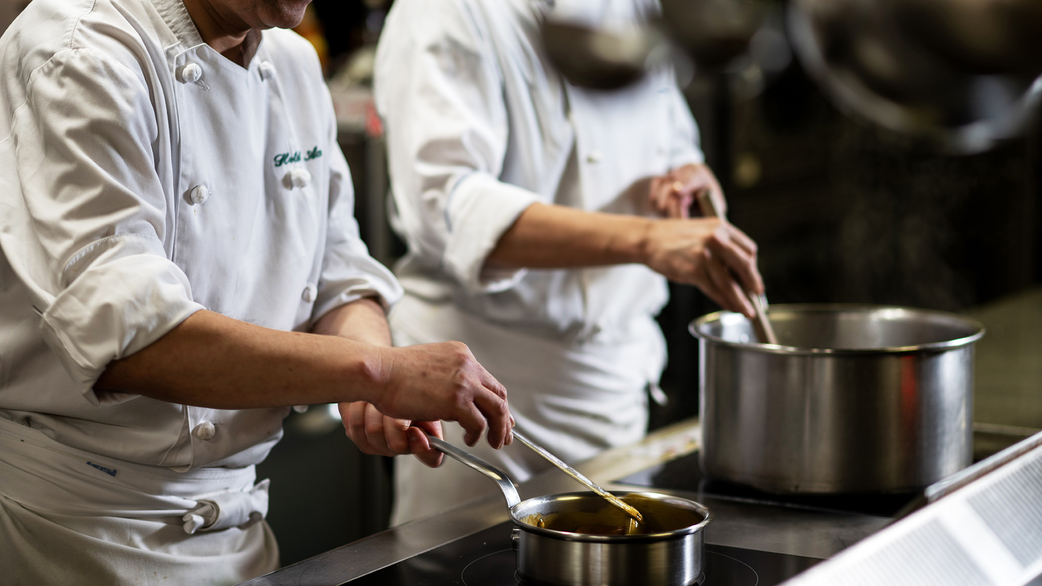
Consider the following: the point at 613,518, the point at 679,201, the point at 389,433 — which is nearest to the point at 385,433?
the point at 389,433

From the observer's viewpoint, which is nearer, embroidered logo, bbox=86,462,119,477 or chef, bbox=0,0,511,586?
chef, bbox=0,0,511,586

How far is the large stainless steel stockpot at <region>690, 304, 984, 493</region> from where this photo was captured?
1081 mm

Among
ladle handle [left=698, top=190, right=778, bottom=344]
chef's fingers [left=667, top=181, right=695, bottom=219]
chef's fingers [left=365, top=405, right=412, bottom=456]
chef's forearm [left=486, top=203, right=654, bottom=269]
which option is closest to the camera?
chef's fingers [left=365, top=405, right=412, bottom=456]

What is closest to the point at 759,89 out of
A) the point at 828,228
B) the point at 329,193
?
the point at 828,228

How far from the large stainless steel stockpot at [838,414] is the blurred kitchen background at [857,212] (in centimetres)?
167

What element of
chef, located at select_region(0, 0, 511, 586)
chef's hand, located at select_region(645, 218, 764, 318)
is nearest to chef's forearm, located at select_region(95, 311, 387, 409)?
chef, located at select_region(0, 0, 511, 586)

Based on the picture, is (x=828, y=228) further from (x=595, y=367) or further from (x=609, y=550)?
(x=609, y=550)

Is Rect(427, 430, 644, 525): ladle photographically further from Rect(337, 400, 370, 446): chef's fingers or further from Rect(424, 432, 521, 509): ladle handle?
Rect(337, 400, 370, 446): chef's fingers

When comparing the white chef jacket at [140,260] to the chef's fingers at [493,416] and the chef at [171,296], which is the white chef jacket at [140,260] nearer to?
the chef at [171,296]

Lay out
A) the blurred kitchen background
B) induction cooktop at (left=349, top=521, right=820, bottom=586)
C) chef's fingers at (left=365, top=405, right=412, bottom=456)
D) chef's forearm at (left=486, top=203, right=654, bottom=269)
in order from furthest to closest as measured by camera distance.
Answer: the blurred kitchen background < chef's forearm at (left=486, top=203, right=654, bottom=269) < chef's fingers at (left=365, top=405, right=412, bottom=456) < induction cooktop at (left=349, top=521, right=820, bottom=586)

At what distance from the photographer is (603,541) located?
0.80 m

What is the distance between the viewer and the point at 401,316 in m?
1.76

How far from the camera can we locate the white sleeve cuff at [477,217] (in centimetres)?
146

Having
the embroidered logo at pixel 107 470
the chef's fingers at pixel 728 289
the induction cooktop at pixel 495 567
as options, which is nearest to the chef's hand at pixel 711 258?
the chef's fingers at pixel 728 289
